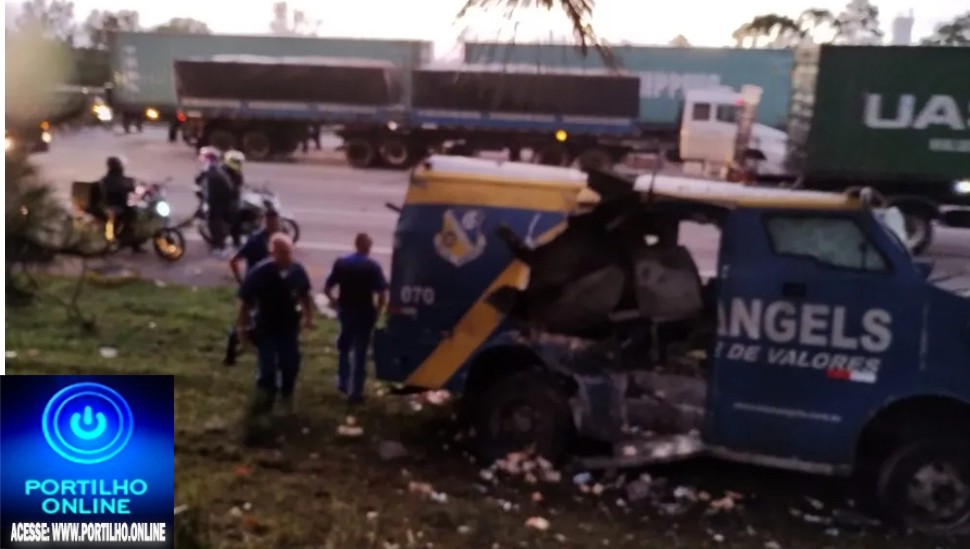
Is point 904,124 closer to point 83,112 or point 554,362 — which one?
point 554,362

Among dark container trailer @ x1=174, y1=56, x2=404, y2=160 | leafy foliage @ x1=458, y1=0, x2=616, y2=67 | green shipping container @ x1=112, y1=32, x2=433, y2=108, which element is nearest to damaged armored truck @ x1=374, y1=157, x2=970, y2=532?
green shipping container @ x1=112, y1=32, x2=433, y2=108

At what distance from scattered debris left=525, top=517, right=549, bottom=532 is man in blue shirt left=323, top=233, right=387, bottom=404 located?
161 cm

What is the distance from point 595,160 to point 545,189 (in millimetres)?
589

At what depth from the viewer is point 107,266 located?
362 cm

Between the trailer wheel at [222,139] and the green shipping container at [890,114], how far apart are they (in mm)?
4217

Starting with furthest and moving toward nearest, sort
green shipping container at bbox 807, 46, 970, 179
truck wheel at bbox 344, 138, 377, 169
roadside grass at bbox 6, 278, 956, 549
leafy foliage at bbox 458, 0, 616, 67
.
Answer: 1. truck wheel at bbox 344, 138, 377, 169
2. green shipping container at bbox 807, 46, 970, 179
3. roadside grass at bbox 6, 278, 956, 549
4. leafy foliage at bbox 458, 0, 616, 67

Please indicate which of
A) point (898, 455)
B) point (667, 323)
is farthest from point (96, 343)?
point (898, 455)

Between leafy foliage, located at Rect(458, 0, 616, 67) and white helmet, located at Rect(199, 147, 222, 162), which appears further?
white helmet, located at Rect(199, 147, 222, 162)

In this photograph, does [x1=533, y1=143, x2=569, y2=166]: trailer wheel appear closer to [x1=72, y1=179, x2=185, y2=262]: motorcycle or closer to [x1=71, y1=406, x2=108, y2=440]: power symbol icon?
[x1=72, y1=179, x2=185, y2=262]: motorcycle

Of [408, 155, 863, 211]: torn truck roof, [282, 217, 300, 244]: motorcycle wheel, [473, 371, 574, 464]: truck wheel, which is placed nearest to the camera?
[408, 155, 863, 211]: torn truck roof

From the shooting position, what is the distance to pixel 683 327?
15.1 feet

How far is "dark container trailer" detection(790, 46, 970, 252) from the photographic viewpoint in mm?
6109

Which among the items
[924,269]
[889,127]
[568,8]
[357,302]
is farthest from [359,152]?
[568,8]

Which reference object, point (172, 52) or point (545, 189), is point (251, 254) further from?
point (545, 189)
